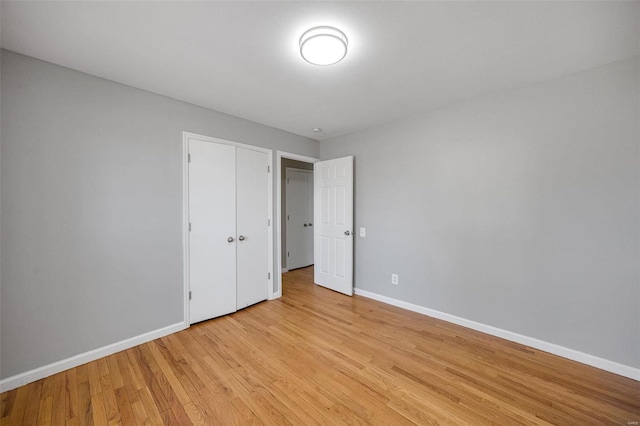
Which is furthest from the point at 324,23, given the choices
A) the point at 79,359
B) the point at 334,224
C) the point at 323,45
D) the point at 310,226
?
the point at 310,226

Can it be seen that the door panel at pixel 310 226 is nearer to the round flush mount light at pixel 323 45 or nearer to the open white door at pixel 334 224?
the open white door at pixel 334 224

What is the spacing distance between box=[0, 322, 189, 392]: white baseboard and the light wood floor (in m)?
0.06

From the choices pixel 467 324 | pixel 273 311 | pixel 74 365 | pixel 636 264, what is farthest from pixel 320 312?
pixel 636 264

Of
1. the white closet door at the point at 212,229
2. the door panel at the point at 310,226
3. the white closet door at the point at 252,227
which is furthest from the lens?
the door panel at the point at 310,226

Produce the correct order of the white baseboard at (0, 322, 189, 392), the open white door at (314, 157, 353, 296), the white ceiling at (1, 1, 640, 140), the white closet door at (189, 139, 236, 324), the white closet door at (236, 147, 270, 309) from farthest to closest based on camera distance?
1. the open white door at (314, 157, 353, 296)
2. the white closet door at (236, 147, 270, 309)
3. the white closet door at (189, 139, 236, 324)
4. the white baseboard at (0, 322, 189, 392)
5. the white ceiling at (1, 1, 640, 140)

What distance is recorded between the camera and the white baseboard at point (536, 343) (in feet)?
6.09

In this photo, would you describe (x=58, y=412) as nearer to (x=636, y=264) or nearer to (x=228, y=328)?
(x=228, y=328)

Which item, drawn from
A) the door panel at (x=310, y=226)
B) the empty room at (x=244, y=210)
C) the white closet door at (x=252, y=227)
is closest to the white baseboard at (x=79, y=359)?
the empty room at (x=244, y=210)

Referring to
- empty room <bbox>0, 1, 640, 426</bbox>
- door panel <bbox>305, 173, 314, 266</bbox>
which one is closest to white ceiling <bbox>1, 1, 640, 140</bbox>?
empty room <bbox>0, 1, 640, 426</bbox>

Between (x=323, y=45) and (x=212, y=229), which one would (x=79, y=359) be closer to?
(x=212, y=229)

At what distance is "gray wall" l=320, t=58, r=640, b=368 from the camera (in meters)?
1.87

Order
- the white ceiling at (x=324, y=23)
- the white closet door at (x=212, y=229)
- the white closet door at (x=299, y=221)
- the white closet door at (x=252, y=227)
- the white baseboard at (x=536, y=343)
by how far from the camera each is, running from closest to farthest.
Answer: the white ceiling at (x=324, y=23) < the white baseboard at (x=536, y=343) < the white closet door at (x=212, y=229) < the white closet door at (x=252, y=227) < the white closet door at (x=299, y=221)

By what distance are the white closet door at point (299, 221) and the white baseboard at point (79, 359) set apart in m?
2.81

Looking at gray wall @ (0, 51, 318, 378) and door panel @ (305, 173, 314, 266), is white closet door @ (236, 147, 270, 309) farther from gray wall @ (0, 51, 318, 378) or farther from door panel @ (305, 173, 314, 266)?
door panel @ (305, 173, 314, 266)
